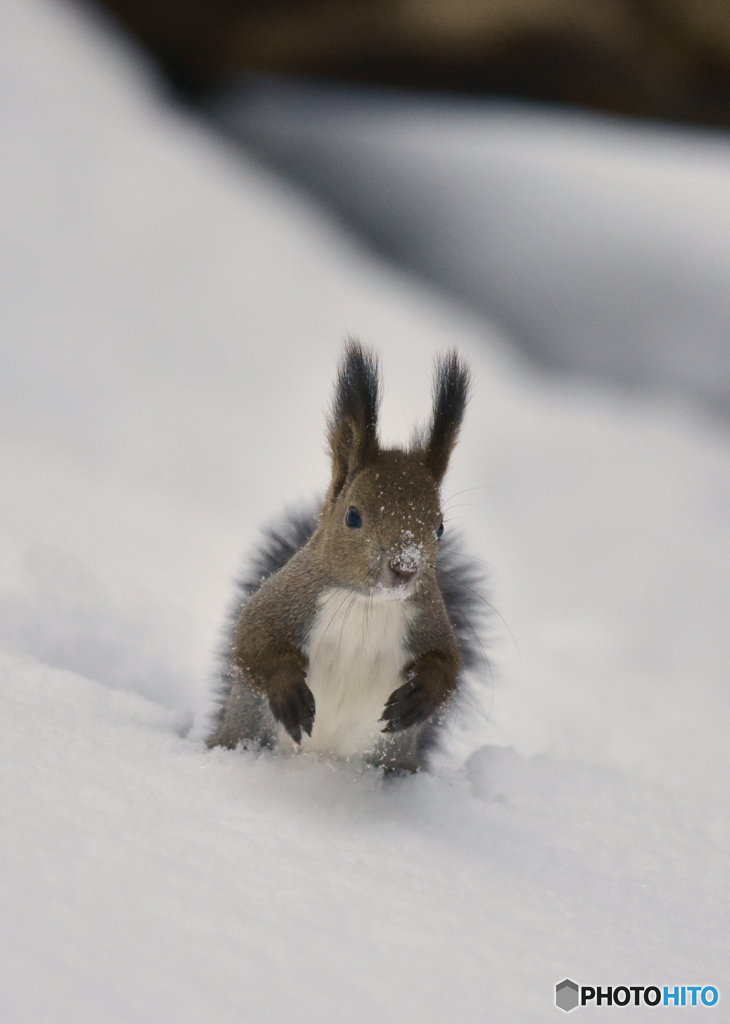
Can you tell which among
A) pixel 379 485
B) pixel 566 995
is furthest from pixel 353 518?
pixel 566 995

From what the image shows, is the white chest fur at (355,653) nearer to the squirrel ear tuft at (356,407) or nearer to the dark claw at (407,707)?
the dark claw at (407,707)

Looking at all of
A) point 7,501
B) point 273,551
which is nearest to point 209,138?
point 7,501

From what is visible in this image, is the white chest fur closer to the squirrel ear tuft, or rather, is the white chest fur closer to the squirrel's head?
the squirrel's head

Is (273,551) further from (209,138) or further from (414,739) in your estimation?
(209,138)

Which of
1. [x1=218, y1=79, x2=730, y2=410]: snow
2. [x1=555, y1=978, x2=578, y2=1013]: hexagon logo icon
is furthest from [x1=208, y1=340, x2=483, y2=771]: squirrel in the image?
[x1=218, y1=79, x2=730, y2=410]: snow

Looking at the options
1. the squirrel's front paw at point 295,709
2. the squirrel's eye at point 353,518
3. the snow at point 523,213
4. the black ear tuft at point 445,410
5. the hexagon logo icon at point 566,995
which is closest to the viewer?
the hexagon logo icon at point 566,995

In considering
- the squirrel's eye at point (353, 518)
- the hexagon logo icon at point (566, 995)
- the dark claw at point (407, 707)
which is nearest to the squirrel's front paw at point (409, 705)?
the dark claw at point (407, 707)

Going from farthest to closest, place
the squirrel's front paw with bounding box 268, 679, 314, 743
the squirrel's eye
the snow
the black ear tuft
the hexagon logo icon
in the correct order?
the snow < the black ear tuft < the squirrel's eye < the squirrel's front paw with bounding box 268, 679, 314, 743 < the hexagon logo icon

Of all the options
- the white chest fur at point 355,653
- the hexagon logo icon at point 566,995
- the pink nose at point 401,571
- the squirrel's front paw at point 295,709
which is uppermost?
the pink nose at point 401,571
